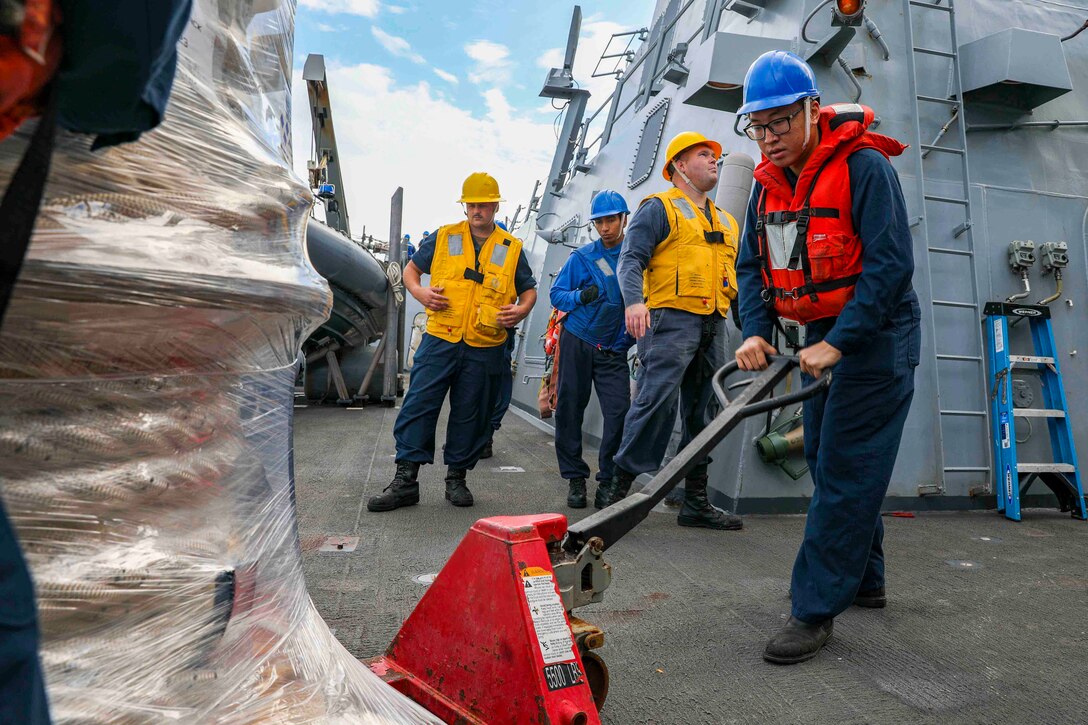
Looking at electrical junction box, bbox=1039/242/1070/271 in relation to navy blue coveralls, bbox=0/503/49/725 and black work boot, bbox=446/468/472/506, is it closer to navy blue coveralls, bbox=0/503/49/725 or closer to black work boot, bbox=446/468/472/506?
black work boot, bbox=446/468/472/506

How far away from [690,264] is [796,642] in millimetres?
2042

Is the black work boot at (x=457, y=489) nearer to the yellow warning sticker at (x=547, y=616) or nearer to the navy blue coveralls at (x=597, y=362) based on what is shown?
the navy blue coveralls at (x=597, y=362)

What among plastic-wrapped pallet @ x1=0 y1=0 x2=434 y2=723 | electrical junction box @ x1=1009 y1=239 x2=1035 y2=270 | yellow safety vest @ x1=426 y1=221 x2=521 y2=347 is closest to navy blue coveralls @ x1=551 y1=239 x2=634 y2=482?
yellow safety vest @ x1=426 y1=221 x2=521 y2=347

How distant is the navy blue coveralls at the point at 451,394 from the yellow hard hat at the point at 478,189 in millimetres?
228

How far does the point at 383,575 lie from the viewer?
8.42 ft

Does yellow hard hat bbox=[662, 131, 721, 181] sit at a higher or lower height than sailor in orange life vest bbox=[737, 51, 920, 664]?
higher

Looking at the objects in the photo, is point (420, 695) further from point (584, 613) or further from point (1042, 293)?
point (1042, 293)

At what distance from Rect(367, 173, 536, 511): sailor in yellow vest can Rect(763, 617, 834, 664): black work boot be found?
2.02 meters

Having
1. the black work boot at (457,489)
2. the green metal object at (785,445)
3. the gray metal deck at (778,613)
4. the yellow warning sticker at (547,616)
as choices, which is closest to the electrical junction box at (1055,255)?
the gray metal deck at (778,613)

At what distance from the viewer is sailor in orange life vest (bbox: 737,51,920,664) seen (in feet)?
6.80

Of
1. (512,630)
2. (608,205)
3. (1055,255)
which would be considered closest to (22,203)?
(512,630)

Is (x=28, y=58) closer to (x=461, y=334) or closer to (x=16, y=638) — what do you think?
(x=16, y=638)

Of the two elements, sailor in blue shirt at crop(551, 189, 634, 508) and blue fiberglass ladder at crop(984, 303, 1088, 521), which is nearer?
blue fiberglass ladder at crop(984, 303, 1088, 521)

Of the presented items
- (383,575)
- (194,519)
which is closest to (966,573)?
(383,575)
